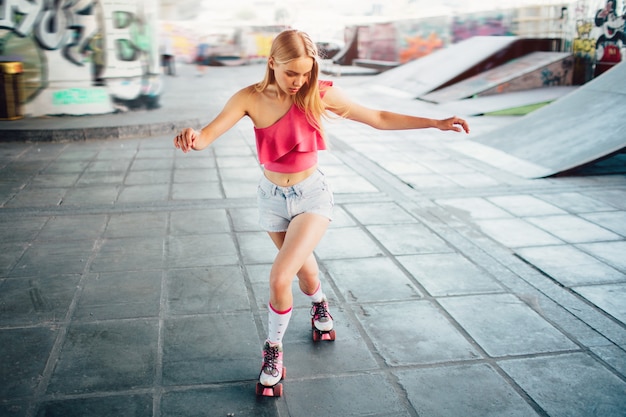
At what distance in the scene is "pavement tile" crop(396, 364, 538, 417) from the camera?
9.11 feet

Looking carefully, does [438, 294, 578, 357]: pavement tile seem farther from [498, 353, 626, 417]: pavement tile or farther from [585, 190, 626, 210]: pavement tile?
[585, 190, 626, 210]: pavement tile

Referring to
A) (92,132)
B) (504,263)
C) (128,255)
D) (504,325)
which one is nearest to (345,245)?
(504,263)

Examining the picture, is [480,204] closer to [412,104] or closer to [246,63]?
[412,104]

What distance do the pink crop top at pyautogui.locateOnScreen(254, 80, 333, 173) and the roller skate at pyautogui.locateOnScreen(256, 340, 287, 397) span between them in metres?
0.93

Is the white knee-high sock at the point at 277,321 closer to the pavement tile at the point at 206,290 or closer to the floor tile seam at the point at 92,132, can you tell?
the pavement tile at the point at 206,290

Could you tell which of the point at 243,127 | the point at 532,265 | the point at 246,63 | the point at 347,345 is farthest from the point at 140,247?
the point at 246,63

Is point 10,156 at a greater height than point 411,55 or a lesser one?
lesser

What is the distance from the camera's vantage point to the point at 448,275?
441 centimetres

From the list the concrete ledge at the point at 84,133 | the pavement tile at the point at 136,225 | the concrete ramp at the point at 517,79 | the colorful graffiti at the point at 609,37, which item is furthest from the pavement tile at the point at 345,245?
the colorful graffiti at the point at 609,37

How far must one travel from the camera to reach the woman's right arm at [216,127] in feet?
8.82

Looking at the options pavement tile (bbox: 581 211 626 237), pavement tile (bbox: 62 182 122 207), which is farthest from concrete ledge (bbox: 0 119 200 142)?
pavement tile (bbox: 581 211 626 237)

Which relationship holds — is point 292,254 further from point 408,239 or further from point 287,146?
point 408,239

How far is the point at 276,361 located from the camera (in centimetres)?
292

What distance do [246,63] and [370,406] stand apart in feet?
104
